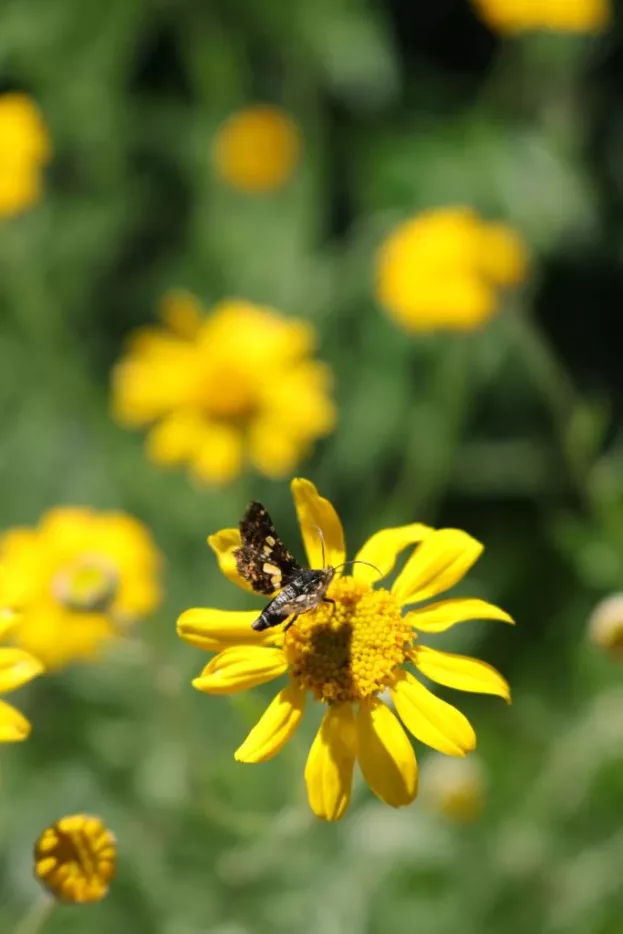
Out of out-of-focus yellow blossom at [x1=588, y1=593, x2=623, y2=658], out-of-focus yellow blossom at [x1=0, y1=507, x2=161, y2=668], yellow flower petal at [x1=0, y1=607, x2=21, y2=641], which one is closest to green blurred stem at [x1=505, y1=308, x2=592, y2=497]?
out-of-focus yellow blossom at [x1=588, y1=593, x2=623, y2=658]

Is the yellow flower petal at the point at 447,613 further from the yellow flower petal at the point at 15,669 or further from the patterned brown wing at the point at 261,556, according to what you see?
the yellow flower petal at the point at 15,669

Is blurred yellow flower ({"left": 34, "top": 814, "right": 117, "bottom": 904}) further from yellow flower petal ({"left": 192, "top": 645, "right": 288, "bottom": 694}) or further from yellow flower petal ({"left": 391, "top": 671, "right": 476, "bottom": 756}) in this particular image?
yellow flower petal ({"left": 391, "top": 671, "right": 476, "bottom": 756})

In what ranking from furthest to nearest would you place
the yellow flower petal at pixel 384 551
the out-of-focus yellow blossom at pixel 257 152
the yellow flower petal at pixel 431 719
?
the out-of-focus yellow blossom at pixel 257 152
the yellow flower petal at pixel 384 551
the yellow flower petal at pixel 431 719

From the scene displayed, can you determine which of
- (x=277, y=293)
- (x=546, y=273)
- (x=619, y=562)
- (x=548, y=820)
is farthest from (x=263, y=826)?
(x=546, y=273)

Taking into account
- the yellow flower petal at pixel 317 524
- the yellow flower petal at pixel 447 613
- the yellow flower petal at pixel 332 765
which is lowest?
the yellow flower petal at pixel 332 765

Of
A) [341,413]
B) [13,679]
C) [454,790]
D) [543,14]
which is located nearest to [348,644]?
[13,679]

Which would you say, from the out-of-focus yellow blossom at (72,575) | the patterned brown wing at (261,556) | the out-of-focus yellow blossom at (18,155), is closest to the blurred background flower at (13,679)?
the patterned brown wing at (261,556)
